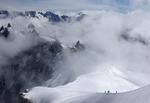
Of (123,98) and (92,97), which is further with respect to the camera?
(92,97)

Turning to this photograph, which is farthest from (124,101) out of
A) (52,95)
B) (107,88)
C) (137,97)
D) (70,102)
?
(107,88)

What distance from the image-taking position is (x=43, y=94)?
81.3 meters

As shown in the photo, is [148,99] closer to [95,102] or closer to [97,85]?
[95,102]

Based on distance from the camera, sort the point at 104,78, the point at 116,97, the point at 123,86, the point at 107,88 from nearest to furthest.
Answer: the point at 116,97, the point at 107,88, the point at 123,86, the point at 104,78

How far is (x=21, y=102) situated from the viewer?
80.6 meters

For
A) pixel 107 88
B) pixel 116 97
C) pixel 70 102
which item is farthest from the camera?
pixel 107 88

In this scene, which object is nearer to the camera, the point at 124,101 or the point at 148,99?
the point at 148,99

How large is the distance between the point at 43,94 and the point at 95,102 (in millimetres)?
23943

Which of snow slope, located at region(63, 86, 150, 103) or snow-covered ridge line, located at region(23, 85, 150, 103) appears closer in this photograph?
snow slope, located at region(63, 86, 150, 103)

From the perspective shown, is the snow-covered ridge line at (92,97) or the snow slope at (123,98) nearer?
the snow slope at (123,98)

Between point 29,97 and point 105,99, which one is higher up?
point 29,97

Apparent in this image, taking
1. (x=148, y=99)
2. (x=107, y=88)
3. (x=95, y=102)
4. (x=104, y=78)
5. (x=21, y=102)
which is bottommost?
(x=148, y=99)

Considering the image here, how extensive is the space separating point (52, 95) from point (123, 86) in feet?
194

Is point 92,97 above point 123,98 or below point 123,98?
above
